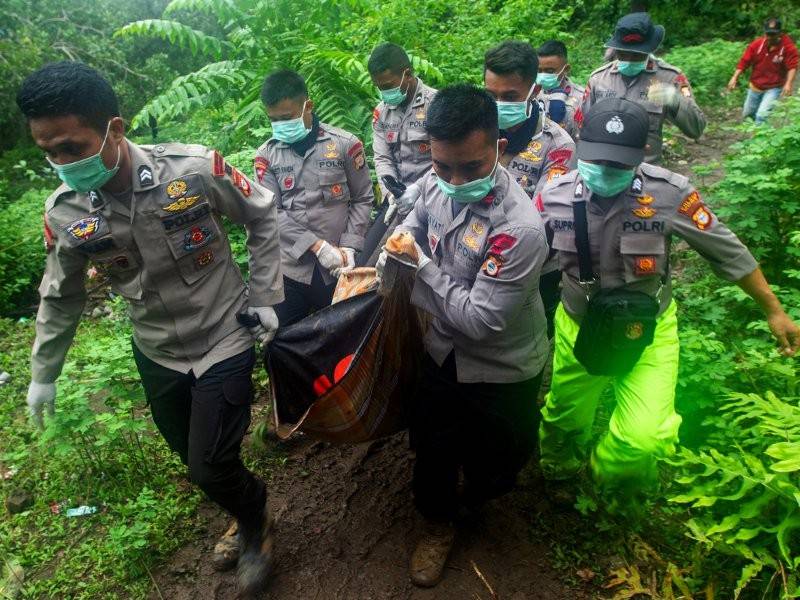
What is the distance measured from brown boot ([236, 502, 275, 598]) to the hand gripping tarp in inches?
21.1

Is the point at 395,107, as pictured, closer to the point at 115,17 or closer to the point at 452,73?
the point at 452,73

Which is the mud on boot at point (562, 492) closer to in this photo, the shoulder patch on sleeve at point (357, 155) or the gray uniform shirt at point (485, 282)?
the gray uniform shirt at point (485, 282)

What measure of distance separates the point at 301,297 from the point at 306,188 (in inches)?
29.3

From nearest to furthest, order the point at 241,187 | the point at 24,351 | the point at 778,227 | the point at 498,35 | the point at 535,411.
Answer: the point at 241,187 < the point at 535,411 < the point at 778,227 < the point at 24,351 < the point at 498,35

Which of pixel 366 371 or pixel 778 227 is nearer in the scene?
pixel 366 371

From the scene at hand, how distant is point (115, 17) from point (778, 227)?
47.9ft

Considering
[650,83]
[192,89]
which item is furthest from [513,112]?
[192,89]

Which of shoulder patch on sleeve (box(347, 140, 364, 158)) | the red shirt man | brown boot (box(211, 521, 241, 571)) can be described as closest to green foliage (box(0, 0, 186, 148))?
shoulder patch on sleeve (box(347, 140, 364, 158))

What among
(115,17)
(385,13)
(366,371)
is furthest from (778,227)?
(115,17)

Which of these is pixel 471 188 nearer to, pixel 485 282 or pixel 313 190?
pixel 485 282

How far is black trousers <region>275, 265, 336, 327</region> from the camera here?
3836 mm

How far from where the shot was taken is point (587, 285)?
266cm

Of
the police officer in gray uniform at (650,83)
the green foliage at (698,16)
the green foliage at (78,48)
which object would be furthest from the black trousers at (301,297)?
the green foliage at (698,16)

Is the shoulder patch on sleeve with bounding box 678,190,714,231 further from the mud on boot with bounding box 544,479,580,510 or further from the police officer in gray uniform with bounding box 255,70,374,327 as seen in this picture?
the police officer in gray uniform with bounding box 255,70,374,327
